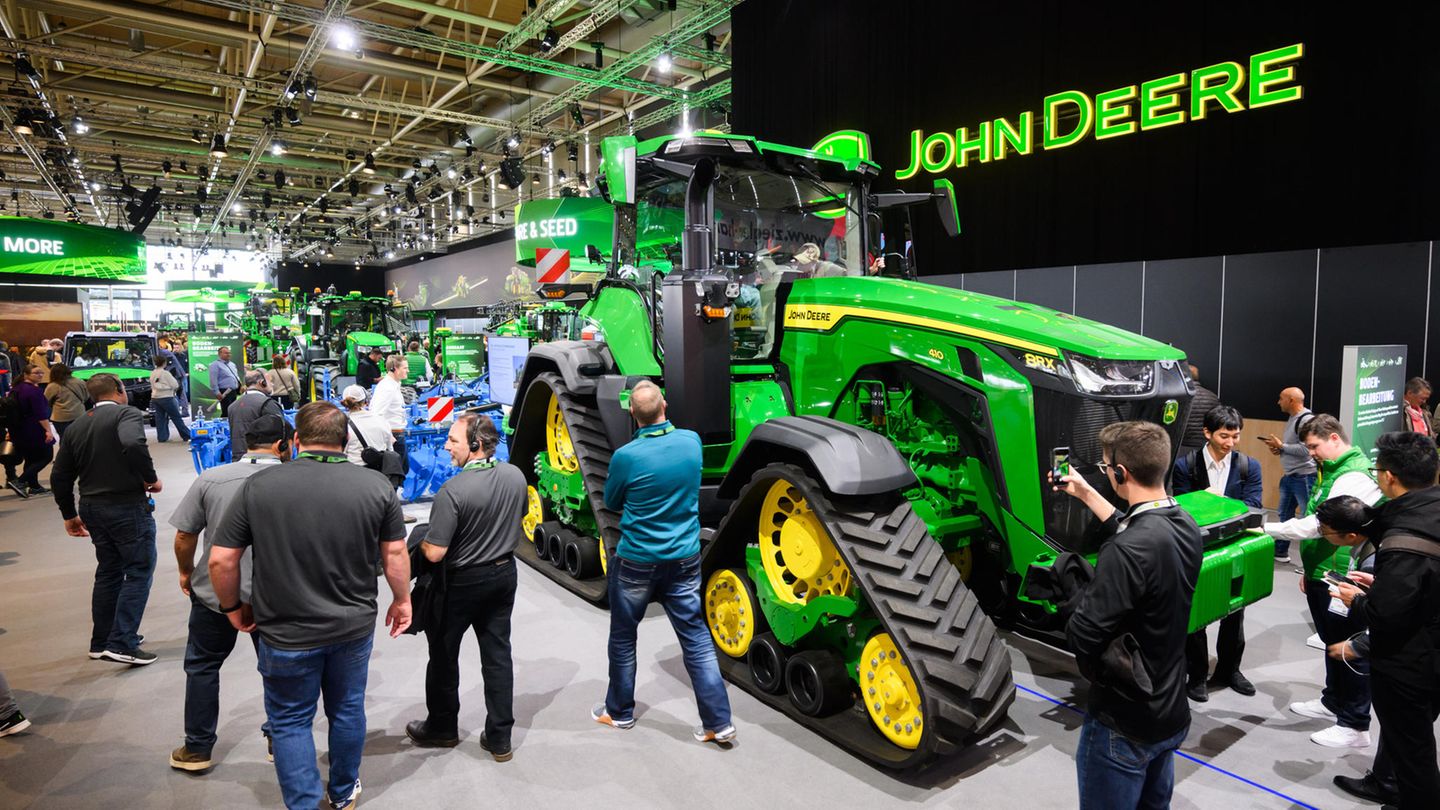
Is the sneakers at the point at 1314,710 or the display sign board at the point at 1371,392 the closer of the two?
the sneakers at the point at 1314,710

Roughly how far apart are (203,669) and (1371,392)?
7.91m

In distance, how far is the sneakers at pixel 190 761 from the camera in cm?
338

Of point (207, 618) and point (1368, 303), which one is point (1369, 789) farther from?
point (1368, 303)

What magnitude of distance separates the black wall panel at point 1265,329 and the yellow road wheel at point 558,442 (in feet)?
22.0

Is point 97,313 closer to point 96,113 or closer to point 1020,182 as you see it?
point 96,113

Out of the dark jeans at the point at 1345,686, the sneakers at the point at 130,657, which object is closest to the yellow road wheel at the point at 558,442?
the sneakers at the point at 130,657

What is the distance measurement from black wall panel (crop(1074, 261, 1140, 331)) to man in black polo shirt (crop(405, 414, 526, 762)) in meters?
7.56

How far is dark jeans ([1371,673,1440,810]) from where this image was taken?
2.68 metres

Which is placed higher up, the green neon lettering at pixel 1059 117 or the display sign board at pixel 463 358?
the green neon lettering at pixel 1059 117

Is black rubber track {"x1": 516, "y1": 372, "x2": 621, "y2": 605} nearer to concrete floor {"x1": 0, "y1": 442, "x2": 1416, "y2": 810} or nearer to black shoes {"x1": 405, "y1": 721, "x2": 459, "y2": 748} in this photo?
concrete floor {"x1": 0, "y1": 442, "x2": 1416, "y2": 810}

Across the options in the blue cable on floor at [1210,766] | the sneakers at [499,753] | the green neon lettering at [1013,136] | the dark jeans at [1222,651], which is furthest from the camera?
the green neon lettering at [1013,136]

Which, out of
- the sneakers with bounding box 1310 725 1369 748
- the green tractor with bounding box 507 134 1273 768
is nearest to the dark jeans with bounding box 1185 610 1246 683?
the sneakers with bounding box 1310 725 1369 748

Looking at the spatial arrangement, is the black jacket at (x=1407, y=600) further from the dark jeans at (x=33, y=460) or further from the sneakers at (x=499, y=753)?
the dark jeans at (x=33, y=460)

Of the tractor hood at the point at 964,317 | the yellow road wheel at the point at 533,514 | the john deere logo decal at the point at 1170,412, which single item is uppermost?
the tractor hood at the point at 964,317
